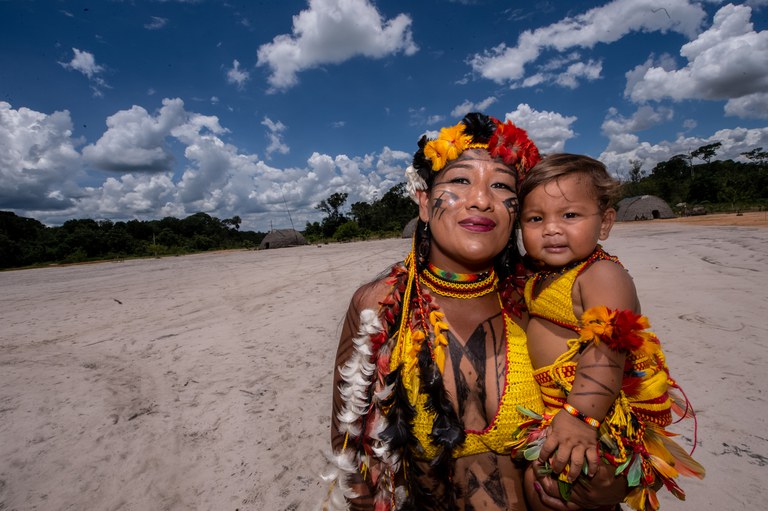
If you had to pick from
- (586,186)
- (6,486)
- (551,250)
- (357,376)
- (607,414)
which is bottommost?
(6,486)

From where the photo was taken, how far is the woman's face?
5.75 ft

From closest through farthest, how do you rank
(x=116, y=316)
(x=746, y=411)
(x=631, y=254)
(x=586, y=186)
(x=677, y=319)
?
1. (x=586, y=186)
2. (x=746, y=411)
3. (x=677, y=319)
4. (x=116, y=316)
5. (x=631, y=254)

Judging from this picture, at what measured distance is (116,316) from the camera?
292 inches

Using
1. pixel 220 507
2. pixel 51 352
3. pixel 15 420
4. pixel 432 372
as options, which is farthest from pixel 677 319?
pixel 51 352

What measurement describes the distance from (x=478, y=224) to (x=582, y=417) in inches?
37.5

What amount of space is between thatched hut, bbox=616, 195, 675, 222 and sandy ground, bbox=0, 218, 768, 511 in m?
29.0

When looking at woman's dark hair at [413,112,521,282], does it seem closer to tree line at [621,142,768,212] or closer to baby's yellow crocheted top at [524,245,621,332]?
baby's yellow crocheted top at [524,245,621,332]

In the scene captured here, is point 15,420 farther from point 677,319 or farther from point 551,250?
point 677,319

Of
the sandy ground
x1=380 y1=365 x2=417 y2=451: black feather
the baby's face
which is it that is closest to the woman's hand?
x1=380 y1=365 x2=417 y2=451: black feather

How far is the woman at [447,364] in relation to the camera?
170 centimetres

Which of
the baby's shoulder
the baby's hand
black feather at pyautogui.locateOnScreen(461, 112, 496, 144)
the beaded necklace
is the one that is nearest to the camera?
the baby's hand

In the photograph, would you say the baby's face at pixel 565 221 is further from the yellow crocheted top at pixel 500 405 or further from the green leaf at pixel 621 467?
the green leaf at pixel 621 467

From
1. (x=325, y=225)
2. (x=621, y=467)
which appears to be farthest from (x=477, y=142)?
(x=325, y=225)

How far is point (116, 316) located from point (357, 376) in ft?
→ 26.1
